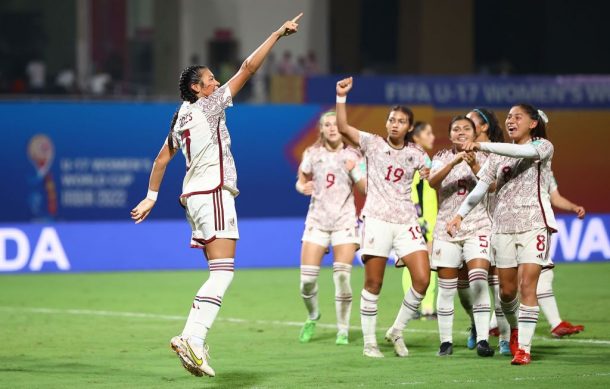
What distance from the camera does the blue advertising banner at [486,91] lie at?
2723 centimetres

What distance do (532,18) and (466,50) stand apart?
5.83m

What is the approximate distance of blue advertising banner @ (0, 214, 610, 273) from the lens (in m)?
19.6

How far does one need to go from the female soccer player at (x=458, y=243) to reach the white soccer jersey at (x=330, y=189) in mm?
1548

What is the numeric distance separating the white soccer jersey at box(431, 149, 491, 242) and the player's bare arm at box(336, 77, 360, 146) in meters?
0.81

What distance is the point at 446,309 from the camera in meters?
11.2

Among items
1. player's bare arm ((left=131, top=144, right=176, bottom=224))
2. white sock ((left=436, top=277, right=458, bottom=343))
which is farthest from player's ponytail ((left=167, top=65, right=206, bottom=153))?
white sock ((left=436, top=277, right=458, bottom=343))

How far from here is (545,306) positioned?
40.9 feet

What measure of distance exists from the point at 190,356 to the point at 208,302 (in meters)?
0.52

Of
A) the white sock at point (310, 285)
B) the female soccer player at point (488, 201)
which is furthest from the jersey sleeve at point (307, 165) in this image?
the female soccer player at point (488, 201)

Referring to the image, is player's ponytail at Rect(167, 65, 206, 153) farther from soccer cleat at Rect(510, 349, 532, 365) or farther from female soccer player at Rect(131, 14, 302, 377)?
soccer cleat at Rect(510, 349, 532, 365)

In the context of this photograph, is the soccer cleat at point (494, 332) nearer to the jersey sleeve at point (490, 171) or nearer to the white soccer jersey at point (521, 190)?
the white soccer jersey at point (521, 190)

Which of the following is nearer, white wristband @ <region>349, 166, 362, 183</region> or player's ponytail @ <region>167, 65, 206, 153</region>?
player's ponytail @ <region>167, 65, 206, 153</region>

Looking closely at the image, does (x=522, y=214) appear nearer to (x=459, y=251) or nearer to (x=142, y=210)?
(x=459, y=251)

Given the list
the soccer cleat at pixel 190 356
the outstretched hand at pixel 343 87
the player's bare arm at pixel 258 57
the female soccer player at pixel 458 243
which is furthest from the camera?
the female soccer player at pixel 458 243
